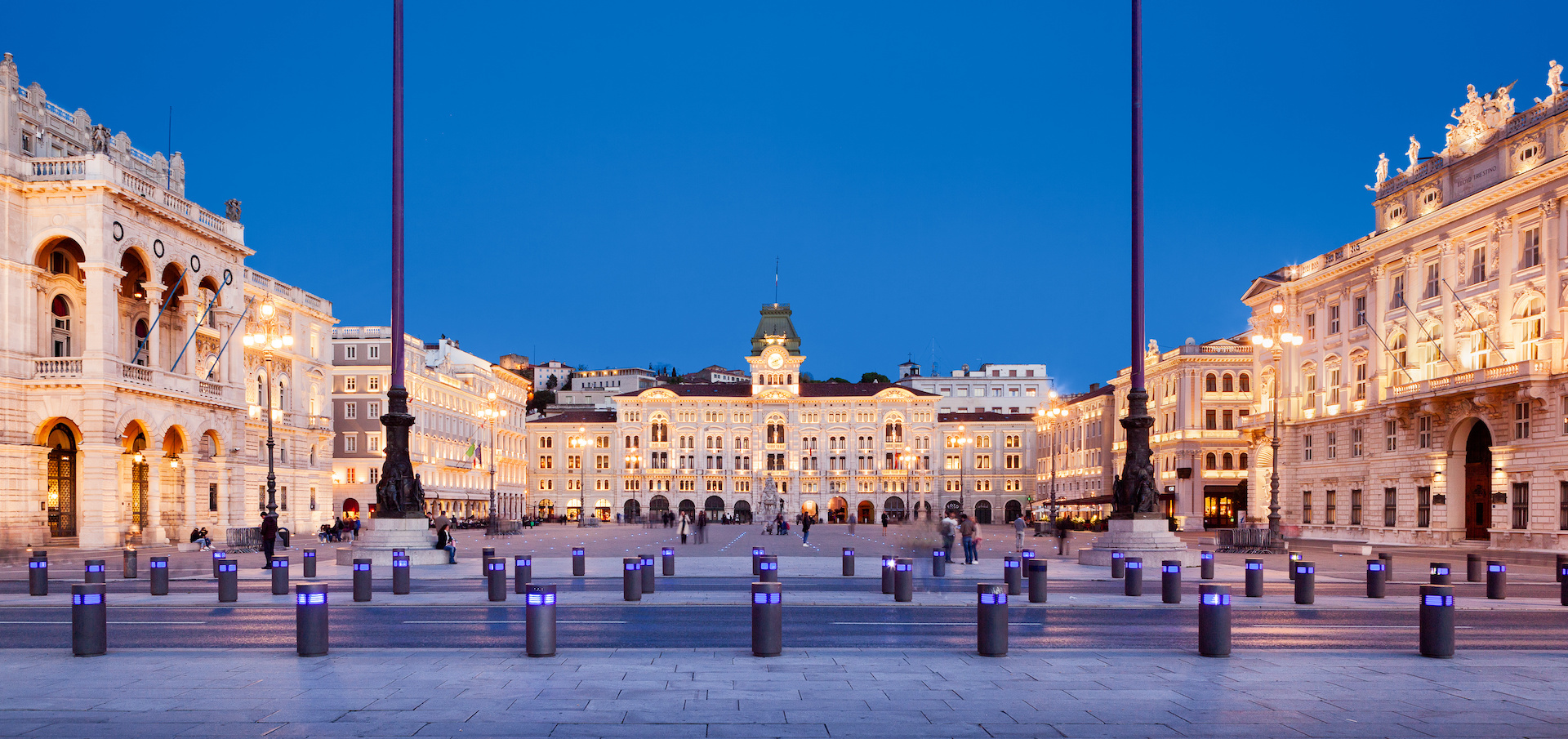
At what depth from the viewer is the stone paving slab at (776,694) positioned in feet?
31.0

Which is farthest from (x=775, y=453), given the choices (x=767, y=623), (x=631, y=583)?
(x=767, y=623)

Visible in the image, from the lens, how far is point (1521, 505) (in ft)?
153

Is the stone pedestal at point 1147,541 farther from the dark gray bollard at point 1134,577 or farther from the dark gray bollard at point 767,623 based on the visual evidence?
the dark gray bollard at point 767,623

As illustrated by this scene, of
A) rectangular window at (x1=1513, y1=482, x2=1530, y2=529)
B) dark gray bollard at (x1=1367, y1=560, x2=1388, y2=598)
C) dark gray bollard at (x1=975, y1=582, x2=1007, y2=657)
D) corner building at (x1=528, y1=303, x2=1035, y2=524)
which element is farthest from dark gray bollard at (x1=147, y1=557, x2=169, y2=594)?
corner building at (x1=528, y1=303, x2=1035, y2=524)

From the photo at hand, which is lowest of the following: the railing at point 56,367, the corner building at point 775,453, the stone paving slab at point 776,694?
the corner building at point 775,453

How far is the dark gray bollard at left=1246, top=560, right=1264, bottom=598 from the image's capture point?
23.1 metres

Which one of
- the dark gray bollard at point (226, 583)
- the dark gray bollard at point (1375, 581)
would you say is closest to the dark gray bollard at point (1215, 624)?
the dark gray bollard at point (1375, 581)

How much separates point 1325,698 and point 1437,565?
10712 millimetres

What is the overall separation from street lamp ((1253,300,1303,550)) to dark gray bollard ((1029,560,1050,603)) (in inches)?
908

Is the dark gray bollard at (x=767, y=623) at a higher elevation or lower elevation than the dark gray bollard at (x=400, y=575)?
higher

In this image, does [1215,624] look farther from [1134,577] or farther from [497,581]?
[497,581]

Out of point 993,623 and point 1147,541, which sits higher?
point 993,623

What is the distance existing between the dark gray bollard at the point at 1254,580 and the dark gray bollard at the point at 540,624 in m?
15.1

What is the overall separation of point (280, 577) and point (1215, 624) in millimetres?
18161
